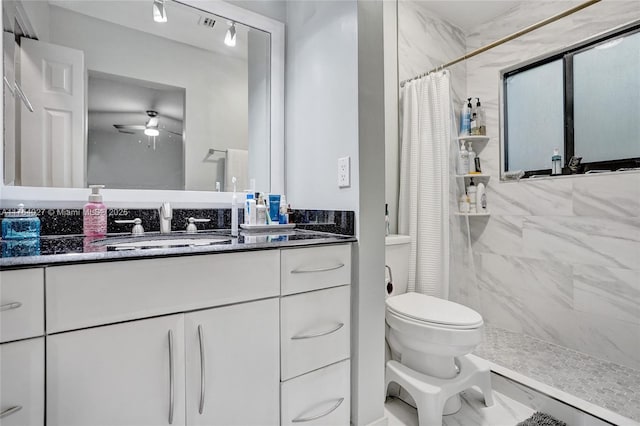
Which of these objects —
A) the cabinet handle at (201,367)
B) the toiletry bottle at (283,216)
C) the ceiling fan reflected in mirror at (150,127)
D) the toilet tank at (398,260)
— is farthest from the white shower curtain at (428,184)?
the ceiling fan reflected in mirror at (150,127)

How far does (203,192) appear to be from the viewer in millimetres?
1644

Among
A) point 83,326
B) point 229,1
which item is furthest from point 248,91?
point 83,326

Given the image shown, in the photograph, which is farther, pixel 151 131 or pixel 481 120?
pixel 481 120

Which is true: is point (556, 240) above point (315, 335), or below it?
above

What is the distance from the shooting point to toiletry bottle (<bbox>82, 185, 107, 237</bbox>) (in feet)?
4.14

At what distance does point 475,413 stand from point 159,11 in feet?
8.03

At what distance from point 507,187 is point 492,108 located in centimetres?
63

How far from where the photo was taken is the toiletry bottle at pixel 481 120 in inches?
98.5

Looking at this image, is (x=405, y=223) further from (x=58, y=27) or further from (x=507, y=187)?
(x=58, y=27)

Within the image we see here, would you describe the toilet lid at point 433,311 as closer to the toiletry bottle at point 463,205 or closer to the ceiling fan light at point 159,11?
the toiletry bottle at point 463,205

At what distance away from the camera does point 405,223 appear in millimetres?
2080

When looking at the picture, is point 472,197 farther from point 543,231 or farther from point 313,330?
point 313,330

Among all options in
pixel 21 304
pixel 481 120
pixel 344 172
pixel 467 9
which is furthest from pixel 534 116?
pixel 21 304

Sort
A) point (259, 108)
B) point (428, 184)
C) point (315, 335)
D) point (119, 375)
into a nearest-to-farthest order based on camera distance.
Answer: point (119, 375) < point (315, 335) < point (259, 108) < point (428, 184)
